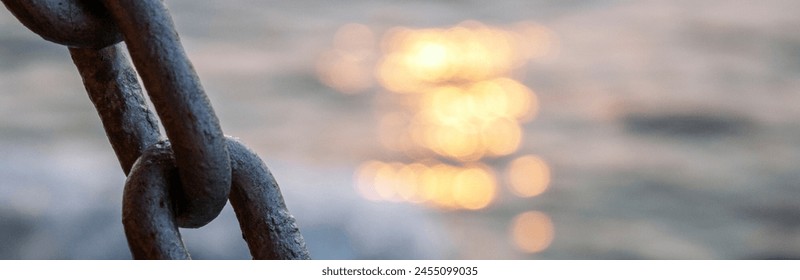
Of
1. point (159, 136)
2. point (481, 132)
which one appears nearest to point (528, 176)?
point (481, 132)

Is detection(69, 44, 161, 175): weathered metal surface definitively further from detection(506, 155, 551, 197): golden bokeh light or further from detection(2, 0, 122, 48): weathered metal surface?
detection(506, 155, 551, 197): golden bokeh light

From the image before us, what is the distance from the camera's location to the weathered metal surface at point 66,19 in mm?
358

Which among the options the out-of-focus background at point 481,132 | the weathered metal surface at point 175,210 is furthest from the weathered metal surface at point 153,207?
the out-of-focus background at point 481,132

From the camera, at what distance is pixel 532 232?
2641 millimetres

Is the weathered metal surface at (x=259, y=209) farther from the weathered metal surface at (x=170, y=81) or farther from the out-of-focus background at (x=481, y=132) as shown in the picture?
the out-of-focus background at (x=481, y=132)

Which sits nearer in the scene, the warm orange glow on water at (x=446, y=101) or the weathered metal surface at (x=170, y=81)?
the weathered metal surface at (x=170, y=81)

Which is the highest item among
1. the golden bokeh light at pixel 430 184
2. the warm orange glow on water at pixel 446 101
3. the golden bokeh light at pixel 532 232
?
the warm orange glow on water at pixel 446 101

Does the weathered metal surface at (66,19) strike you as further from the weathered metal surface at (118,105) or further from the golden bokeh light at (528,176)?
the golden bokeh light at (528,176)

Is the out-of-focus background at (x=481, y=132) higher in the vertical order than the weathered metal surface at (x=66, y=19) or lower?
higher

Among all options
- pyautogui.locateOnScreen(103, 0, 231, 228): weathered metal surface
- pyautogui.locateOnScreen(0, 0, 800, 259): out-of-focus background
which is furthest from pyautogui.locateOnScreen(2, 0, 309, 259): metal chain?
pyautogui.locateOnScreen(0, 0, 800, 259): out-of-focus background
